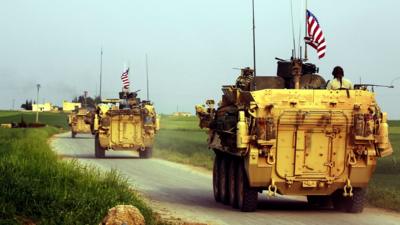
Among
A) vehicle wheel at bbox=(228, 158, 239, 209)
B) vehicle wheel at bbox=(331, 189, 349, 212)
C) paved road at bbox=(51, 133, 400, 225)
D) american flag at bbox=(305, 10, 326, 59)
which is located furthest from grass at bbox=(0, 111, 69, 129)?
vehicle wheel at bbox=(331, 189, 349, 212)

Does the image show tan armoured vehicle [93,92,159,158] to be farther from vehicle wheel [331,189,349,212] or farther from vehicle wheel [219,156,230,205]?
vehicle wheel [331,189,349,212]

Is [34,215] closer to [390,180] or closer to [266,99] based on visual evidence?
[266,99]

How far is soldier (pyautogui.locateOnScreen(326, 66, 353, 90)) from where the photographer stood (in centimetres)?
1582

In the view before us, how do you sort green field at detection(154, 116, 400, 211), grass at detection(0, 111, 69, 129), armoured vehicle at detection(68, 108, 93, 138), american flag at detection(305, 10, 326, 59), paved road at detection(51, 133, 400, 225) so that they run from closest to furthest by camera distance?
→ 1. paved road at detection(51, 133, 400, 225)
2. green field at detection(154, 116, 400, 211)
3. american flag at detection(305, 10, 326, 59)
4. armoured vehicle at detection(68, 108, 93, 138)
5. grass at detection(0, 111, 69, 129)

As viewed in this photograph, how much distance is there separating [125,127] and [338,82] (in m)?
20.7

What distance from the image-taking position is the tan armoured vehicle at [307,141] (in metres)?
14.8

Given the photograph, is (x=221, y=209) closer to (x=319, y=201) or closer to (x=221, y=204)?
(x=221, y=204)

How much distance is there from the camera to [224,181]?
56.9ft

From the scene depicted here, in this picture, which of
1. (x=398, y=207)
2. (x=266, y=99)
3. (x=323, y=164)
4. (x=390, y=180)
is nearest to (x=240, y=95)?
(x=266, y=99)

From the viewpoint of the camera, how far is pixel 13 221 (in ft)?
35.4

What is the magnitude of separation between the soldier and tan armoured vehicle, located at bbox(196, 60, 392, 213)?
0.87 feet

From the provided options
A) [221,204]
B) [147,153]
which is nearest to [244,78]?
[221,204]

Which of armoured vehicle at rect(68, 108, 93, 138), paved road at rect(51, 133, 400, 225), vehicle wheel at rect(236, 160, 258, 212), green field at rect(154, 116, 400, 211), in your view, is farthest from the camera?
armoured vehicle at rect(68, 108, 93, 138)

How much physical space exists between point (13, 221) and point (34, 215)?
1.32 feet
